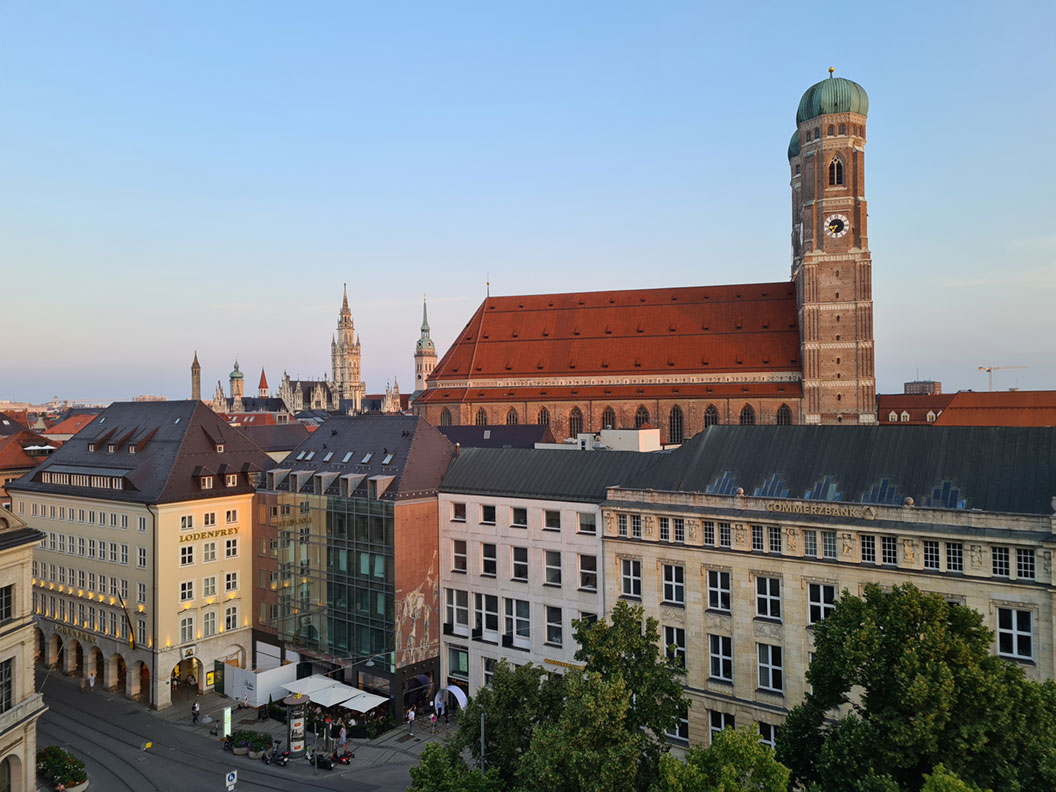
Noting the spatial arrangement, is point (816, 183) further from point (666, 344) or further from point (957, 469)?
point (957, 469)

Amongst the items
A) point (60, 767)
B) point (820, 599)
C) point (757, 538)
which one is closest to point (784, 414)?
point (757, 538)

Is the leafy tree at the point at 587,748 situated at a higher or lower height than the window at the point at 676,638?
higher

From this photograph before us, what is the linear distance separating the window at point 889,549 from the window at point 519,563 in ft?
64.8

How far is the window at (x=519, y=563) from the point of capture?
4497 centimetres

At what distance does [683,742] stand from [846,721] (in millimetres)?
16614

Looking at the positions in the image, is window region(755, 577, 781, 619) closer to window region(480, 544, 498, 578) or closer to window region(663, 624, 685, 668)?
window region(663, 624, 685, 668)

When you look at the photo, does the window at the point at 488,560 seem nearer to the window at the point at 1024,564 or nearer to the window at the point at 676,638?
the window at the point at 676,638

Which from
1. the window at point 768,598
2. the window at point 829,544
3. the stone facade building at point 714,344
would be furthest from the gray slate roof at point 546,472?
the stone facade building at point 714,344

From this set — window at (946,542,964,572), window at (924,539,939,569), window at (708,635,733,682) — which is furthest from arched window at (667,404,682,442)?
window at (946,542,964,572)

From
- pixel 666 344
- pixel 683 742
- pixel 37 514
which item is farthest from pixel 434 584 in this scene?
pixel 666 344

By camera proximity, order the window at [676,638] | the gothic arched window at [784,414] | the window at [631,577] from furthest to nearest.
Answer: the gothic arched window at [784,414] < the window at [631,577] < the window at [676,638]

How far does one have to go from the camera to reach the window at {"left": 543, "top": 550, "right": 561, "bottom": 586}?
43.4 metres

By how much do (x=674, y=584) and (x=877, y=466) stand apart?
1098 centimetres

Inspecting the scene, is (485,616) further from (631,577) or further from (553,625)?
(631,577)
